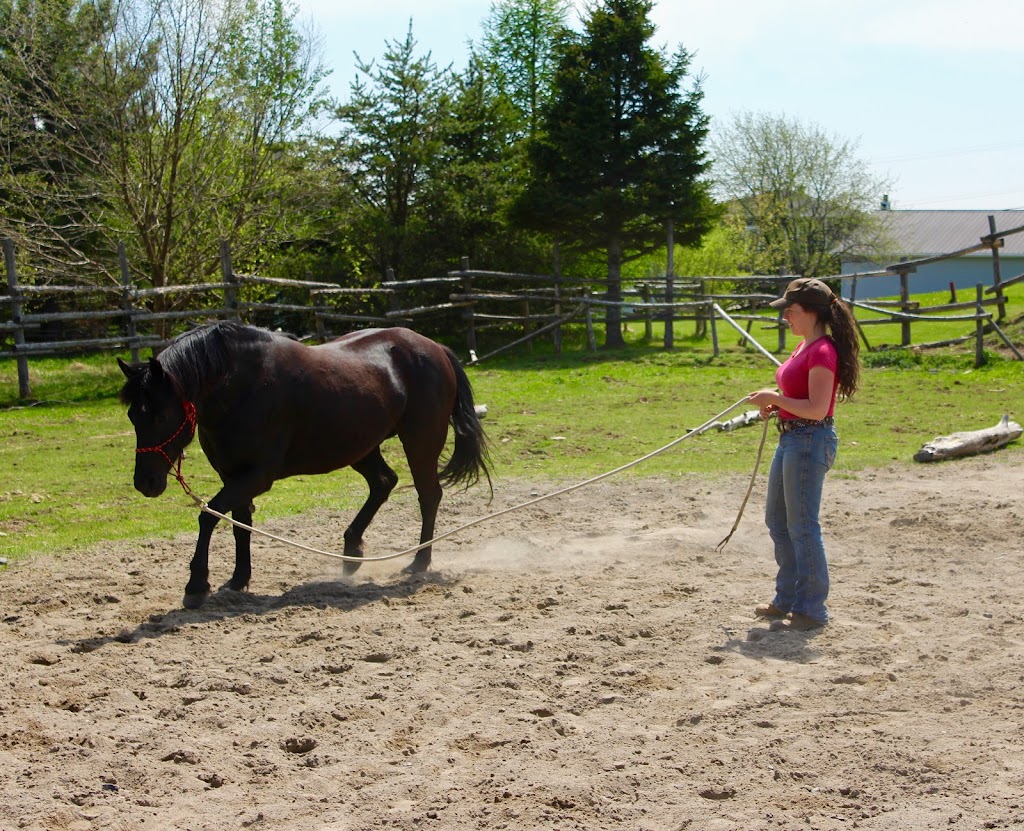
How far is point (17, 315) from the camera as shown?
52.9 ft

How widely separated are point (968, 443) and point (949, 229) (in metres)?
59.9

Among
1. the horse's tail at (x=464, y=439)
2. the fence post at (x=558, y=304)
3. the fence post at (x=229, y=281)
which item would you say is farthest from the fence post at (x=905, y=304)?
the horse's tail at (x=464, y=439)

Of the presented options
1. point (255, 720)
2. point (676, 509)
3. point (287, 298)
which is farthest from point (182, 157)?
point (255, 720)

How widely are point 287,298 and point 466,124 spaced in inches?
243

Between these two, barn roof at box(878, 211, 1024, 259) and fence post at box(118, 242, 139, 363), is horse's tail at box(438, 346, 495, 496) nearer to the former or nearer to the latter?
fence post at box(118, 242, 139, 363)

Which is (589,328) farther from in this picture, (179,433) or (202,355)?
(179,433)

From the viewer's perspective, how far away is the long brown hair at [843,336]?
5219mm

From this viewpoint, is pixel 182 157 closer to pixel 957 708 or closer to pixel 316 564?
pixel 316 564

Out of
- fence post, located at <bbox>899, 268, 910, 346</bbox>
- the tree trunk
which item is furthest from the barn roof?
the tree trunk

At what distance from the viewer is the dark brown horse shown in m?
5.78

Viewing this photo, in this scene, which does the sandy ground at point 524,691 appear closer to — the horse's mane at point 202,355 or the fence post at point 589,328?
the horse's mane at point 202,355

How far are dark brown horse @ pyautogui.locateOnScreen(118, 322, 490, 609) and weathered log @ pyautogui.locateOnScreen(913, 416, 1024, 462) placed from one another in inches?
210

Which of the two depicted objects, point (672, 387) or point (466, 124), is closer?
point (672, 387)

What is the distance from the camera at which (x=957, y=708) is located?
4273mm
